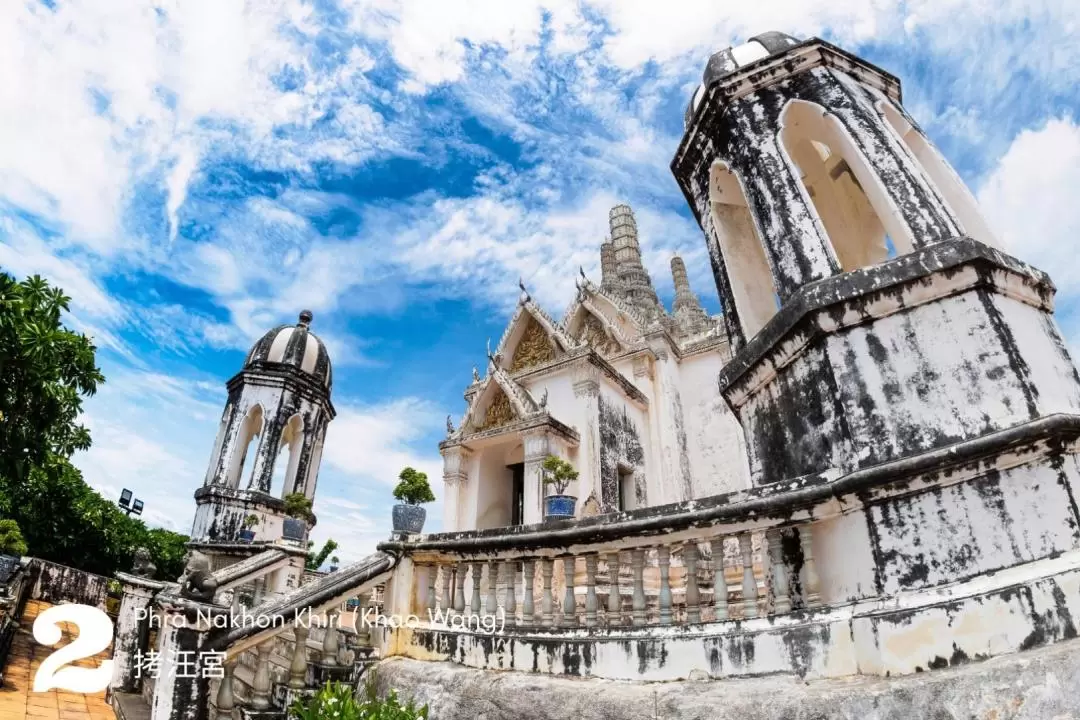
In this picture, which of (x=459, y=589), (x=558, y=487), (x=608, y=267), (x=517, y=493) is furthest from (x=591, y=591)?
(x=608, y=267)

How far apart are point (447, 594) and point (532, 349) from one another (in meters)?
10.6

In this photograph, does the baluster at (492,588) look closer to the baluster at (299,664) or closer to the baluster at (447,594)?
the baluster at (447,594)

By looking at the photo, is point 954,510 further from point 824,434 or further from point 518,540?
point 518,540

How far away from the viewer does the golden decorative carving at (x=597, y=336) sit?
16547 mm

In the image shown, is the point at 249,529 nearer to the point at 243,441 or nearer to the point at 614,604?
the point at 243,441

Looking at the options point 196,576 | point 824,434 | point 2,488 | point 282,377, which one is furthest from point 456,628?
point 2,488

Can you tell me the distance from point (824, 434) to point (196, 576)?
5.23m

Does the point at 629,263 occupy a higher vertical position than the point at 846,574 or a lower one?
higher

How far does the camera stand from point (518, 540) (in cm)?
488

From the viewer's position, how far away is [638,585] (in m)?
4.17

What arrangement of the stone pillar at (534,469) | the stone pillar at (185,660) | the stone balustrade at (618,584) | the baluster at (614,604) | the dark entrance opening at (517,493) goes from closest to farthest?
the stone balustrade at (618,584) < the baluster at (614,604) < the stone pillar at (185,660) < the stone pillar at (534,469) < the dark entrance opening at (517,493)

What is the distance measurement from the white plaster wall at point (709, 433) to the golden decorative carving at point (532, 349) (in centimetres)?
380

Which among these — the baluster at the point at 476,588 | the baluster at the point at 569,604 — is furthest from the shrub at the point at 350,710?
the baluster at the point at 569,604

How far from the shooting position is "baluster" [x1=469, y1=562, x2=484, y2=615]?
16.7 ft
